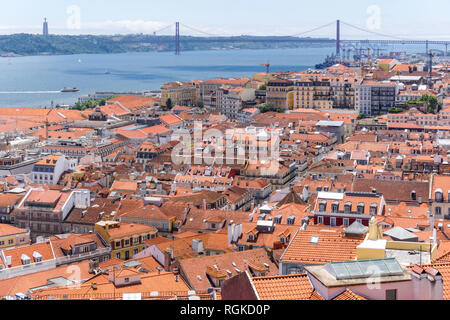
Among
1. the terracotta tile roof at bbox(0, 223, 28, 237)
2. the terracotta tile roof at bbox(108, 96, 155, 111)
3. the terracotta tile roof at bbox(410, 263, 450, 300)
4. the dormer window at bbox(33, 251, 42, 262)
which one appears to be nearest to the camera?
the terracotta tile roof at bbox(410, 263, 450, 300)

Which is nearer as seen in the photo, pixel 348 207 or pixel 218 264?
pixel 218 264

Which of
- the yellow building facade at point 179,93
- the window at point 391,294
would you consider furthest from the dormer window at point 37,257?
the yellow building facade at point 179,93

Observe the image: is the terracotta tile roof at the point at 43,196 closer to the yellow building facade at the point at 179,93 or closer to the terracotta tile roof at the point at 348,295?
the terracotta tile roof at the point at 348,295

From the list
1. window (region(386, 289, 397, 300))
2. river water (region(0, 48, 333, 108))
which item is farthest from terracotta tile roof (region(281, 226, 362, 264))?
river water (region(0, 48, 333, 108))

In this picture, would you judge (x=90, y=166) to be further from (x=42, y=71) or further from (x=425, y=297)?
(x=42, y=71)

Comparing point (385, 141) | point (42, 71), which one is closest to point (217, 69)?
point (42, 71)

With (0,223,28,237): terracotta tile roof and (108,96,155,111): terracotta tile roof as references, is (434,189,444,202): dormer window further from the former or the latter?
(108,96,155,111): terracotta tile roof

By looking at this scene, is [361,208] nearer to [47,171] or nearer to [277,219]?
[277,219]

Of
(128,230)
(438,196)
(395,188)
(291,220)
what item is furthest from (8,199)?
(438,196)
